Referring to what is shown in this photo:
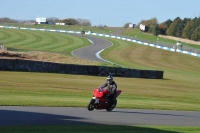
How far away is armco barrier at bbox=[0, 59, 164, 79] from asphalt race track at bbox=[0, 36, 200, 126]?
1637cm

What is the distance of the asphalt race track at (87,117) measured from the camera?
16906 mm

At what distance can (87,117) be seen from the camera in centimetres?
1867

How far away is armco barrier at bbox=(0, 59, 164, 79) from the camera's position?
123 ft

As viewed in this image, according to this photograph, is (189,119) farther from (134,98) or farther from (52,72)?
(52,72)

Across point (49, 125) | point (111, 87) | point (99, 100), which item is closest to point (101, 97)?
point (99, 100)

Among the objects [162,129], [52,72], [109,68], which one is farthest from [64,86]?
[162,129]

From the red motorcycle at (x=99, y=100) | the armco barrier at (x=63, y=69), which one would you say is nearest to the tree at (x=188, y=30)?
the armco barrier at (x=63, y=69)

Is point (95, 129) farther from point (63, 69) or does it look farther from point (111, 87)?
point (63, 69)

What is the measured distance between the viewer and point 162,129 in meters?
16.8

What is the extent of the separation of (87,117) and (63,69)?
21135 mm

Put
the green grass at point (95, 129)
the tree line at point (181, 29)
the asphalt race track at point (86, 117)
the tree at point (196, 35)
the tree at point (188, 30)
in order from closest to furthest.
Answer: the green grass at point (95, 129), the asphalt race track at point (86, 117), the tree at point (196, 35), the tree line at point (181, 29), the tree at point (188, 30)

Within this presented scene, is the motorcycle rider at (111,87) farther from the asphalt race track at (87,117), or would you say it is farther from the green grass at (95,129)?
the green grass at (95,129)

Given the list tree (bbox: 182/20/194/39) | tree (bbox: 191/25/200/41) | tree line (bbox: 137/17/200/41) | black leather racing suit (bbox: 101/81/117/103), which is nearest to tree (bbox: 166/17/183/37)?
tree line (bbox: 137/17/200/41)

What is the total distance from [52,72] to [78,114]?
20.1 meters
